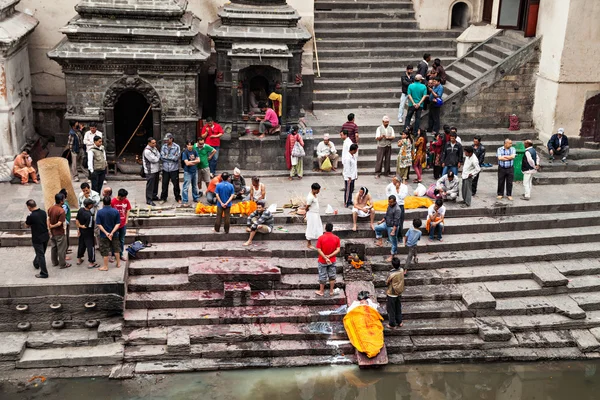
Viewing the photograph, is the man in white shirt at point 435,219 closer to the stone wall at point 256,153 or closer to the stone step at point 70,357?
the stone wall at point 256,153

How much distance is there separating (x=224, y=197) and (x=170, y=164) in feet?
5.79

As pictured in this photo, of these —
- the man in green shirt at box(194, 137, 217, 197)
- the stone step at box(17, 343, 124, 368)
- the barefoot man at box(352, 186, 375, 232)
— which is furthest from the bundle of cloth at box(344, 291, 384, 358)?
the man in green shirt at box(194, 137, 217, 197)

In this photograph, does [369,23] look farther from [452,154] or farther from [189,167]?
[189,167]

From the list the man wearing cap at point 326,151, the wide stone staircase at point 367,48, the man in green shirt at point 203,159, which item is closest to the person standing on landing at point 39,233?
the man in green shirt at point 203,159

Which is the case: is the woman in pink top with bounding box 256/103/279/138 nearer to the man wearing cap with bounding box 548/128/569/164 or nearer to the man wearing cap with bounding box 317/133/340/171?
the man wearing cap with bounding box 317/133/340/171

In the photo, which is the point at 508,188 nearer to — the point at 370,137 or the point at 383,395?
the point at 370,137

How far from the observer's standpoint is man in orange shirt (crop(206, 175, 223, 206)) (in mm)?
16641

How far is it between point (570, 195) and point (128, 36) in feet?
36.0

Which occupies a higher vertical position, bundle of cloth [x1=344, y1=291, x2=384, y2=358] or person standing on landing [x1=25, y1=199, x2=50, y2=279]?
person standing on landing [x1=25, y1=199, x2=50, y2=279]

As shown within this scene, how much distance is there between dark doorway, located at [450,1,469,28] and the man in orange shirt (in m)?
11.7

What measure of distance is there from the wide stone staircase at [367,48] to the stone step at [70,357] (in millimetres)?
10379

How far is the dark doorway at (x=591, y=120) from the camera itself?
20.3 metres

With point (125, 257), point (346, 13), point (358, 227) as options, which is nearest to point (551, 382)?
point (358, 227)

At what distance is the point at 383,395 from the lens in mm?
13125
